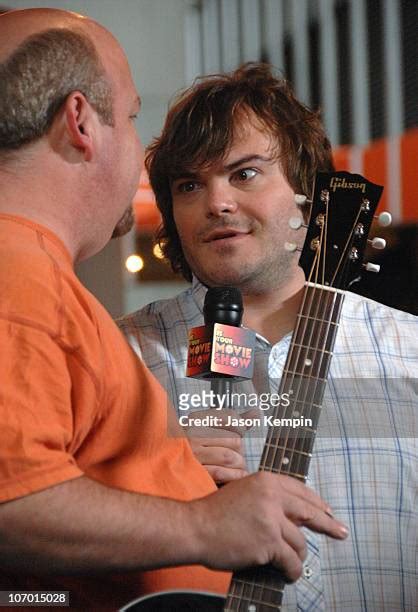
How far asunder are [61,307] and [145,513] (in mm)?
228

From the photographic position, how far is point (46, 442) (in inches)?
36.7

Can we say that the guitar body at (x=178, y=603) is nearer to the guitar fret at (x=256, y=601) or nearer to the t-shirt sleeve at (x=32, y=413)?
the guitar fret at (x=256, y=601)

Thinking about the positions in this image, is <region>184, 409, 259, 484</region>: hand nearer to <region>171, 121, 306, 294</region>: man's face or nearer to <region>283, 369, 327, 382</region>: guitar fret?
<region>283, 369, 327, 382</region>: guitar fret

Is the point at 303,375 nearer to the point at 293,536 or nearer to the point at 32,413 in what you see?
the point at 293,536

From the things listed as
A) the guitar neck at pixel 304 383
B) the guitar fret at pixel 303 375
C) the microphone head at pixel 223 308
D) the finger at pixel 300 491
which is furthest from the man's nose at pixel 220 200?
the finger at pixel 300 491

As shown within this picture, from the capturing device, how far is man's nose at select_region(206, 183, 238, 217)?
1865mm

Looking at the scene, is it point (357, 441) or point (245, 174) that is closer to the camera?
point (357, 441)

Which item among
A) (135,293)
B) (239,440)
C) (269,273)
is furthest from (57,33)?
(135,293)

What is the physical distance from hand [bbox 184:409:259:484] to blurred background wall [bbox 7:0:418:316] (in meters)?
2.13

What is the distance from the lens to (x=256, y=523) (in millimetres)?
993

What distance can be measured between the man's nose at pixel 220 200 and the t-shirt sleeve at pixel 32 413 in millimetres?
947

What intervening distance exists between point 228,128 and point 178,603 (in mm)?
1106

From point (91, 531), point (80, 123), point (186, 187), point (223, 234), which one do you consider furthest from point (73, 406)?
point (186, 187)

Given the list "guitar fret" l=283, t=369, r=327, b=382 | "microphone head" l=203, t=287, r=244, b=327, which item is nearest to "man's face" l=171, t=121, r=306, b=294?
"microphone head" l=203, t=287, r=244, b=327
